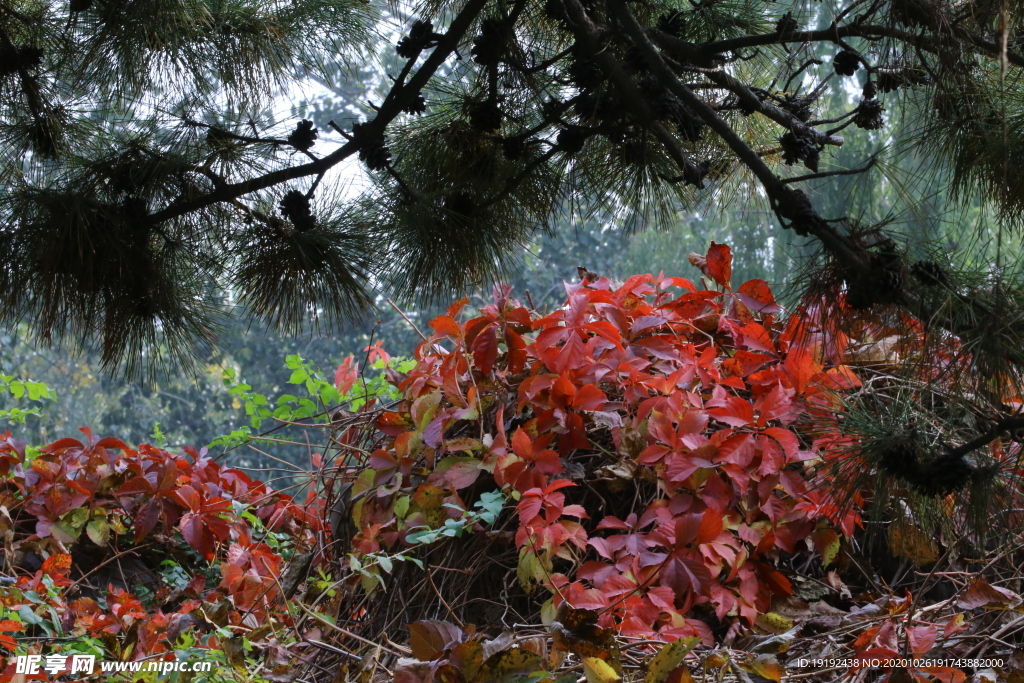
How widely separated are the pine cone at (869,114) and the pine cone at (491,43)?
0.51 meters

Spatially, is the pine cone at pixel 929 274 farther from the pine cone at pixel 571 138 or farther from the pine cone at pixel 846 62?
the pine cone at pixel 571 138

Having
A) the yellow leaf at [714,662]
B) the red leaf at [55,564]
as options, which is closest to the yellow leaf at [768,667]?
the yellow leaf at [714,662]

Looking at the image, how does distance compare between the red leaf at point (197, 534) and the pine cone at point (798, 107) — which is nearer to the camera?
the pine cone at point (798, 107)

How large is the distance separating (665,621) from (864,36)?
2.14 feet

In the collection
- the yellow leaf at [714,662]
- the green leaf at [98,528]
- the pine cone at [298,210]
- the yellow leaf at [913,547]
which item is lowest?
the green leaf at [98,528]

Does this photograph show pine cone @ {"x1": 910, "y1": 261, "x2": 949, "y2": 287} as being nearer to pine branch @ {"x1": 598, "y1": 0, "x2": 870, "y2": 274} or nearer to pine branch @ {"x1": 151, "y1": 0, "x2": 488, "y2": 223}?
pine branch @ {"x1": 598, "y1": 0, "x2": 870, "y2": 274}

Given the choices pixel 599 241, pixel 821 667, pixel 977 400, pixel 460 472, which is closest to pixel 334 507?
pixel 460 472

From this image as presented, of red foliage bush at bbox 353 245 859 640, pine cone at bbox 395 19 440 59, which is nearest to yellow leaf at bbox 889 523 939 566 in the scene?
red foliage bush at bbox 353 245 859 640

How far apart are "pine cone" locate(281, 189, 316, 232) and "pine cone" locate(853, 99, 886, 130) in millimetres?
788

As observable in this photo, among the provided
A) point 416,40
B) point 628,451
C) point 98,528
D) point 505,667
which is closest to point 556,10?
point 416,40

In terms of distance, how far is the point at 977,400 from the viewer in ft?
2.49

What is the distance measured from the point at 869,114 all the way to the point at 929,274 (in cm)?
31

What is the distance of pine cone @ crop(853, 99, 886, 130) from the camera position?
3.14ft

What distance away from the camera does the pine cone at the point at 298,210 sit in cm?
125
